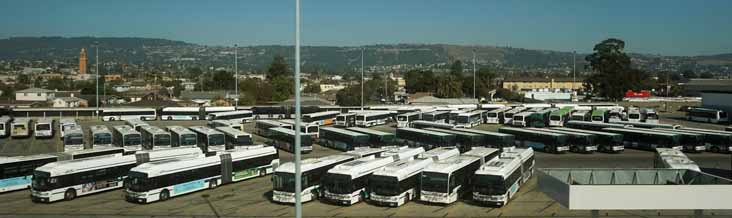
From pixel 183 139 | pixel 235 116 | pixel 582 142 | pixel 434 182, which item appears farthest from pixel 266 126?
pixel 434 182

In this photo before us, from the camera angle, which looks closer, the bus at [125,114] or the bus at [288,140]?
the bus at [288,140]

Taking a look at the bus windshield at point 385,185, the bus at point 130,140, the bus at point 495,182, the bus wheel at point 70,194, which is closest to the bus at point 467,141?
the bus at point 495,182

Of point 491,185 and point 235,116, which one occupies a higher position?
point 491,185

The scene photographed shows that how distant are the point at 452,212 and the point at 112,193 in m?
12.4

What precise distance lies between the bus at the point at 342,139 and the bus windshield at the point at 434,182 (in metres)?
14.1

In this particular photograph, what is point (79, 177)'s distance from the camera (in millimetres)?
21797

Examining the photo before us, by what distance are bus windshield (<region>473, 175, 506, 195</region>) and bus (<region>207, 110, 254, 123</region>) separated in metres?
33.6

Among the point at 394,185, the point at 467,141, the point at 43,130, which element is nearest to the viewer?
the point at 394,185

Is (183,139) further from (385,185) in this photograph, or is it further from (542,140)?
(542,140)

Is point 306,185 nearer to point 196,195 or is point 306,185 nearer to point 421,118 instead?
point 196,195

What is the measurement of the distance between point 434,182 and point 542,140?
53.2ft

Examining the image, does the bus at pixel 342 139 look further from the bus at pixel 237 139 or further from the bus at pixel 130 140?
the bus at pixel 130 140

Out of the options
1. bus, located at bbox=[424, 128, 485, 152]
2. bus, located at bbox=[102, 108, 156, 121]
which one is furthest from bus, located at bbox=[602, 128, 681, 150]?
bus, located at bbox=[102, 108, 156, 121]

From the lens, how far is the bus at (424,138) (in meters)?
33.4
